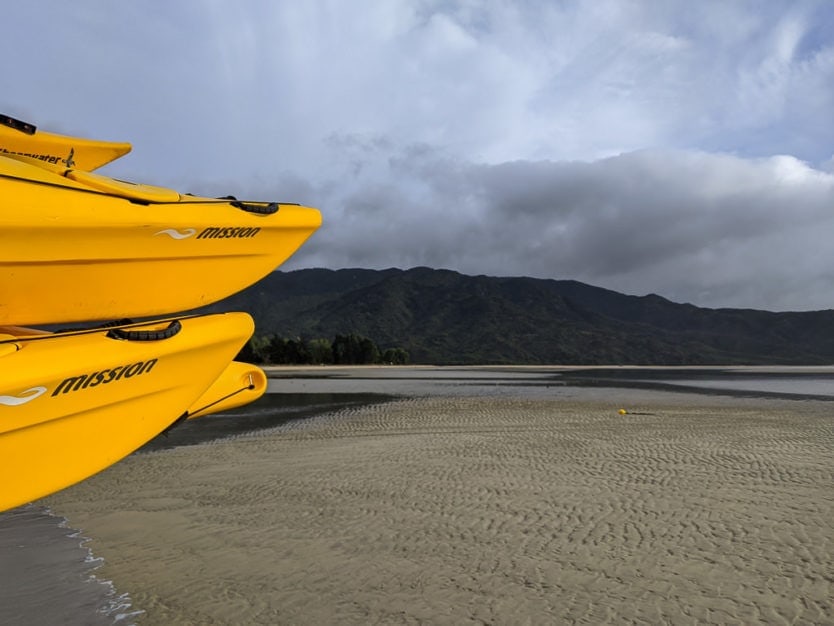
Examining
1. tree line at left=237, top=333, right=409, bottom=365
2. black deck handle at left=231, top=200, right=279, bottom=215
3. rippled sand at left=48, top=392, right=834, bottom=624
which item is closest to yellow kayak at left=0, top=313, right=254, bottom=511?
black deck handle at left=231, top=200, right=279, bottom=215

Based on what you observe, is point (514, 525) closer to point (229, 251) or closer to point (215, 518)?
point (215, 518)

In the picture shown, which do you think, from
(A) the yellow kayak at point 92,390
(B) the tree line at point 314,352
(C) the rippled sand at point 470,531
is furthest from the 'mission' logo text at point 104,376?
(B) the tree line at point 314,352

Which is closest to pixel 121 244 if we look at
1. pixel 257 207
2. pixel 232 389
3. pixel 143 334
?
pixel 143 334

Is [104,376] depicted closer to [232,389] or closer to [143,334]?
[143,334]

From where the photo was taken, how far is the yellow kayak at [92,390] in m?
4.10

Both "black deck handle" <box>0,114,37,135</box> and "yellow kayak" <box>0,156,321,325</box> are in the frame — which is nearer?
"yellow kayak" <box>0,156,321,325</box>

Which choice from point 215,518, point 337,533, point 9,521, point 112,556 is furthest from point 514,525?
point 9,521

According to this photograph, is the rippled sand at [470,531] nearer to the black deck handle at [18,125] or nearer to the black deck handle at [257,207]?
the black deck handle at [257,207]

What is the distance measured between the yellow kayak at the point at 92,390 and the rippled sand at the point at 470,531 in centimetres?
124

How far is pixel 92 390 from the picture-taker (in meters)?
4.45

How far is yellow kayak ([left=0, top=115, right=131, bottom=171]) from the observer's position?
5.40 meters

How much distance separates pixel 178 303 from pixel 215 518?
2870mm

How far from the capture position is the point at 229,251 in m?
5.41

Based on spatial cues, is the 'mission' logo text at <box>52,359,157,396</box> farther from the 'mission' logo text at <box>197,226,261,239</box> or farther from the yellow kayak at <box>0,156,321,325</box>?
the 'mission' logo text at <box>197,226,261,239</box>
